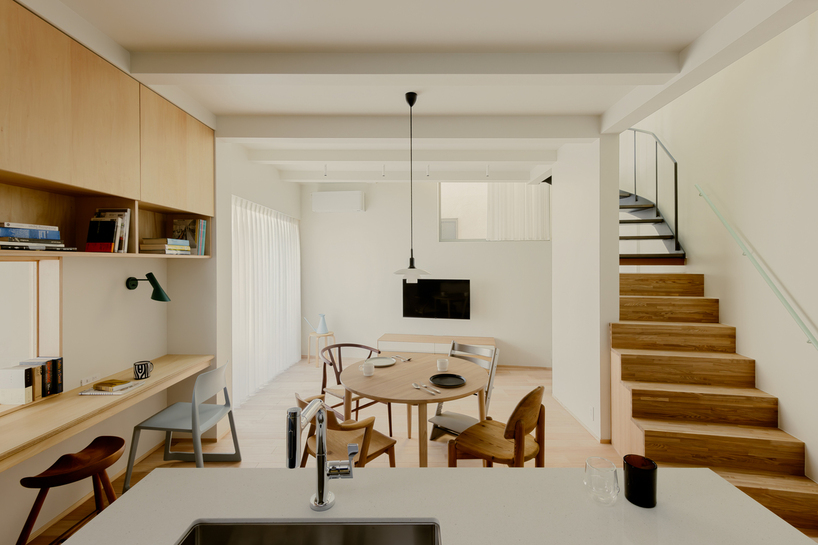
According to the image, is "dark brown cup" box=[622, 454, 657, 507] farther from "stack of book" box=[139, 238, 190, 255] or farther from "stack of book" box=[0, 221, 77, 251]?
"stack of book" box=[139, 238, 190, 255]

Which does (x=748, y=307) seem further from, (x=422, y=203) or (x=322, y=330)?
(x=322, y=330)

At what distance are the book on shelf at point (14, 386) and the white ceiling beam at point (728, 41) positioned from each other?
3965 mm

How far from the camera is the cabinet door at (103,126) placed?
76.8 inches

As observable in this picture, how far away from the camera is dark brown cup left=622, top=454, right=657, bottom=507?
1.11 meters

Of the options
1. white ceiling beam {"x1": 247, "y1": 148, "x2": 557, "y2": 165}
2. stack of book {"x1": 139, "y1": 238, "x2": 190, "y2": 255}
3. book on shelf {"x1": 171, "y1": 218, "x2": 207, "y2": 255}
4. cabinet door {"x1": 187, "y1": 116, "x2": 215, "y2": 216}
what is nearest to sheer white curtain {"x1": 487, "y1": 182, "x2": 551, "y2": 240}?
white ceiling beam {"x1": 247, "y1": 148, "x2": 557, "y2": 165}

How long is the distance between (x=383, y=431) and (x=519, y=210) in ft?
12.6

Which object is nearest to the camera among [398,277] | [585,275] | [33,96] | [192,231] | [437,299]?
[33,96]

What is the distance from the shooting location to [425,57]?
2254mm

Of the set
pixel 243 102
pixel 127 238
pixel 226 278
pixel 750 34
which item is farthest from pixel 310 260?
pixel 750 34

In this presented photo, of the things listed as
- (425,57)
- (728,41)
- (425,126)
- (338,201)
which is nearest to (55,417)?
(425,57)

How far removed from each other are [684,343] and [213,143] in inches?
171

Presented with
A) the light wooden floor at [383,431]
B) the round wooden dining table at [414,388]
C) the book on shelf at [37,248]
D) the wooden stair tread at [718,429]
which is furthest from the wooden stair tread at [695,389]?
the book on shelf at [37,248]

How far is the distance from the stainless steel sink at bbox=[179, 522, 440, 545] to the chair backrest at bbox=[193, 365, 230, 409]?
158 centimetres

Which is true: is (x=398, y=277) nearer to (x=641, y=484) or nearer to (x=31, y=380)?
(x=31, y=380)
